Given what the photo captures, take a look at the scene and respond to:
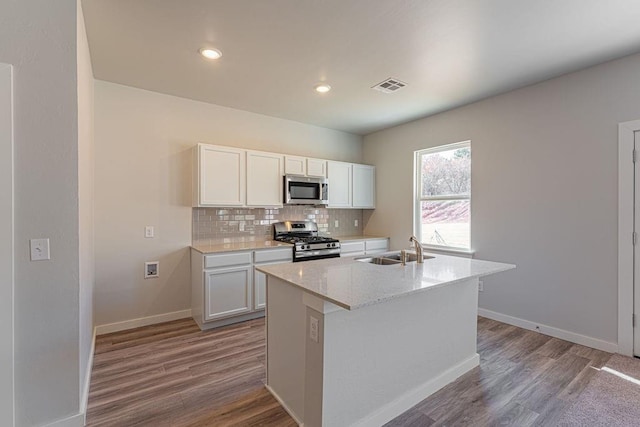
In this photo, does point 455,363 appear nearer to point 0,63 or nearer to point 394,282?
point 394,282

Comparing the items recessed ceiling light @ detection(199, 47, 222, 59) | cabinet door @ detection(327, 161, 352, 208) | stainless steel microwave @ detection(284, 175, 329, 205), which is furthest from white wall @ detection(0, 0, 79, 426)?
cabinet door @ detection(327, 161, 352, 208)

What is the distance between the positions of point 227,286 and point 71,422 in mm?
1703

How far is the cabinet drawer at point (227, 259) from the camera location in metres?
3.26

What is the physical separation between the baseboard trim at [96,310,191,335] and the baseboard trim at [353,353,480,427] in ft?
8.80

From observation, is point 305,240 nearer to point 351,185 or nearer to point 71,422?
point 351,185

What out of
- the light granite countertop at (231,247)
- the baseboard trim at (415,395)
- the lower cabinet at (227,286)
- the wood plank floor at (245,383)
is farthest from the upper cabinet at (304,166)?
the baseboard trim at (415,395)

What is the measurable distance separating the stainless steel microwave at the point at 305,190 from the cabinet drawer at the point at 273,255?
0.74 m

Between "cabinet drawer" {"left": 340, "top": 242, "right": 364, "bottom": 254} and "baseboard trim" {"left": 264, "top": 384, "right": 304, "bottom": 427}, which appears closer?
"baseboard trim" {"left": 264, "top": 384, "right": 304, "bottom": 427}

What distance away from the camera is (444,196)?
13.8 ft

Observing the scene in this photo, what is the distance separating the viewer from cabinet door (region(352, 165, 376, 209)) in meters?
4.99

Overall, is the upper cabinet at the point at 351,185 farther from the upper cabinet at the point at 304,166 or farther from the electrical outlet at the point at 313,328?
the electrical outlet at the point at 313,328

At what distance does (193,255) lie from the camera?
358cm

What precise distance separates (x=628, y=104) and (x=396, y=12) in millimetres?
2342

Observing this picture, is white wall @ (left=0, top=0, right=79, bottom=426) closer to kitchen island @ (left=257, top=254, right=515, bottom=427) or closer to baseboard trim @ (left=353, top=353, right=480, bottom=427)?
kitchen island @ (left=257, top=254, right=515, bottom=427)
